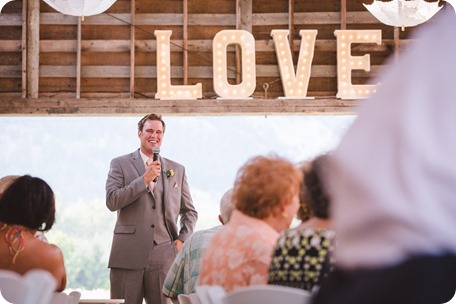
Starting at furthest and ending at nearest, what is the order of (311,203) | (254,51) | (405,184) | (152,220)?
(254,51), (152,220), (311,203), (405,184)

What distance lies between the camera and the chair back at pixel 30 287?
243 cm

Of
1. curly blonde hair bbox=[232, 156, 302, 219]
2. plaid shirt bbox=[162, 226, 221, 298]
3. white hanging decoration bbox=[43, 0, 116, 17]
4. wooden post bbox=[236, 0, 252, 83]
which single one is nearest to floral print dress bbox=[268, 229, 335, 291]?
curly blonde hair bbox=[232, 156, 302, 219]

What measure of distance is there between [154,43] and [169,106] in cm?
80

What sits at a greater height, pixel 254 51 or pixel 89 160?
pixel 254 51

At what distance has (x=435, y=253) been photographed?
112 centimetres

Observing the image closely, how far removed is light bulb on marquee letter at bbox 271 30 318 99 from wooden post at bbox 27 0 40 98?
2347 millimetres

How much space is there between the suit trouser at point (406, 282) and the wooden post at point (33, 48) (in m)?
7.61

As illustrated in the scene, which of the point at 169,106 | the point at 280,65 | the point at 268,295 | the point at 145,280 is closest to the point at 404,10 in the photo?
the point at 280,65

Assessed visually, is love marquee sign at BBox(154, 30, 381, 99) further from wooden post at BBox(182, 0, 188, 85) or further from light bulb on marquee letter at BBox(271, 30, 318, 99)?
wooden post at BBox(182, 0, 188, 85)

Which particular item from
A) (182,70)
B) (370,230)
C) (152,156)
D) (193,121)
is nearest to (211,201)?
(193,121)

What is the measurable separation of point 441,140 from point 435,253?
150mm

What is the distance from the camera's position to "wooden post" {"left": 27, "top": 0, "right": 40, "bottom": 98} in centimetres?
846

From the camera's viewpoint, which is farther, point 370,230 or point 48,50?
point 48,50

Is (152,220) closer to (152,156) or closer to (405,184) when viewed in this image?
(152,156)
